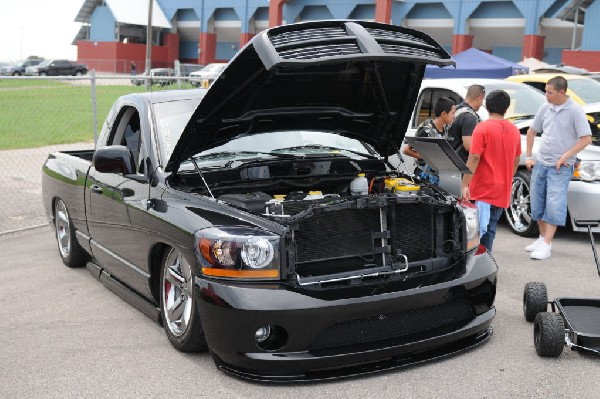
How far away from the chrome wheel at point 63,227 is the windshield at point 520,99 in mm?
5752

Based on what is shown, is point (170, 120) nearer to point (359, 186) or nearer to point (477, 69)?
point (359, 186)

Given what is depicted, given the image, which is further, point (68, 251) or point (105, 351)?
point (68, 251)

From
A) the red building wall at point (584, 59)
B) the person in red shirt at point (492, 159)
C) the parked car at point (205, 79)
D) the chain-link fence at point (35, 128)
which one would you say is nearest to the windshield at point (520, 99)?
the person in red shirt at point (492, 159)

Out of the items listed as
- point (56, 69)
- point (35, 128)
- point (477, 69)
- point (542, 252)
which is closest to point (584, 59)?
point (477, 69)

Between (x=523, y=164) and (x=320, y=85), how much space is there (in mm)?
4351

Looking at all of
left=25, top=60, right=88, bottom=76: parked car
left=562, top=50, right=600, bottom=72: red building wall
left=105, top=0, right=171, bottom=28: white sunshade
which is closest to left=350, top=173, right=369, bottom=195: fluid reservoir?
left=562, top=50, right=600, bottom=72: red building wall

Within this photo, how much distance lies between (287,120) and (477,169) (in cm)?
209

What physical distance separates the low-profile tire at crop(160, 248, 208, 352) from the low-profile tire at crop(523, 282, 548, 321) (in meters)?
2.31

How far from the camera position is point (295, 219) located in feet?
14.5

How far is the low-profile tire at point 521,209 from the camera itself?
8.93 m

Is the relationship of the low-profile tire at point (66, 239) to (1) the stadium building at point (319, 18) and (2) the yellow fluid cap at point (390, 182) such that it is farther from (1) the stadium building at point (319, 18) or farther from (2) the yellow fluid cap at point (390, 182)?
(1) the stadium building at point (319, 18)

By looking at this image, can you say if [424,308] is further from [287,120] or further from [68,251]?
[68,251]

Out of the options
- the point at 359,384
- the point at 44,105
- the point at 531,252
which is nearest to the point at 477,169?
the point at 531,252

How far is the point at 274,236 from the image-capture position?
4.36 m
